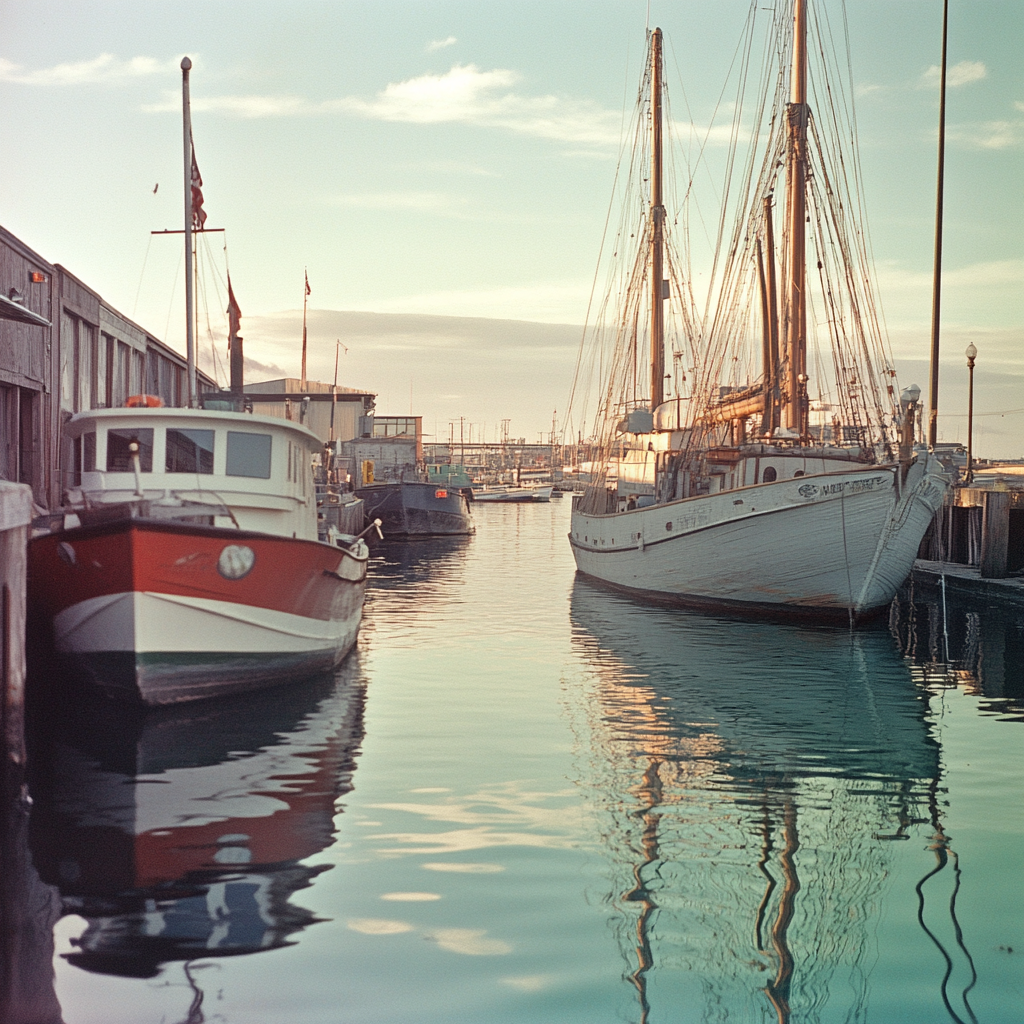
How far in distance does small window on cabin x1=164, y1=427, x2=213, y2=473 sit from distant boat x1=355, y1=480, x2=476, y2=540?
125ft

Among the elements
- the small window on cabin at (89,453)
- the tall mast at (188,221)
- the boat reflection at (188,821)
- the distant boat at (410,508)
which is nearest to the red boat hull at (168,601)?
the boat reflection at (188,821)

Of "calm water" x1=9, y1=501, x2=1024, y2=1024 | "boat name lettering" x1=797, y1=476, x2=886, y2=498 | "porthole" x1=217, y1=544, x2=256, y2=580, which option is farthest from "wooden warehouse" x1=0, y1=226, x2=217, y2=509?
"boat name lettering" x1=797, y1=476, x2=886, y2=498

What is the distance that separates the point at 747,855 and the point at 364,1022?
3.58 metres

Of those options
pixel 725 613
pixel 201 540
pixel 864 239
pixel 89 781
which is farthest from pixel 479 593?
pixel 89 781

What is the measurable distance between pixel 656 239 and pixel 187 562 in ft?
81.9

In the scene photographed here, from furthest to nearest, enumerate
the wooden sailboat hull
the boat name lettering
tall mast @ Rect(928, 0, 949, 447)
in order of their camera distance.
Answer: tall mast @ Rect(928, 0, 949, 447), the wooden sailboat hull, the boat name lettering

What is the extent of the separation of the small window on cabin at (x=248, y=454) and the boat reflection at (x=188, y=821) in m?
2.98

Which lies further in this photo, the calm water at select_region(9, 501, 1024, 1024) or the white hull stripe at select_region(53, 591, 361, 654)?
the white hull stripe at select_region(53, 591, 361, 654)

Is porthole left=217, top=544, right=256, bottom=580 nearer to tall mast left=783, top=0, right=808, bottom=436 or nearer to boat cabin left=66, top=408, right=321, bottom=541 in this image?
boat cabin left=66, top=408, right=321, bottom=541

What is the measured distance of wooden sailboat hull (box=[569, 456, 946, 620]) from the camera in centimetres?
2142

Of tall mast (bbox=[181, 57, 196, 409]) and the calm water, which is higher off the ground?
tall mast (bbox=[181, 57, 196, 409])

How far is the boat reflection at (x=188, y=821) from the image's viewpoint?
699cm

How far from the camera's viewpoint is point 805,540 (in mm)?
21922

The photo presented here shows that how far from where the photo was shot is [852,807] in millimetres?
Answer: 9719
